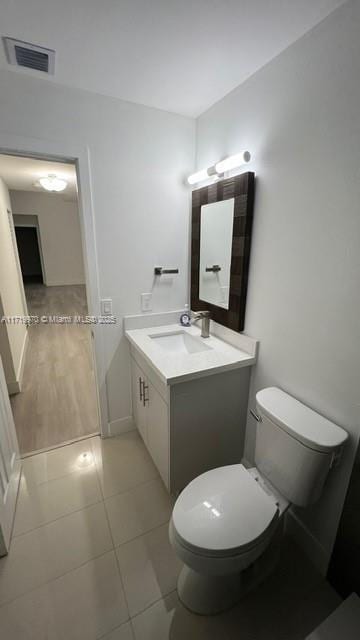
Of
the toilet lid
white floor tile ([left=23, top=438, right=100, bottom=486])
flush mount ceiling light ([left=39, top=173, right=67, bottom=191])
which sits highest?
flush mount ceiling light ([left=39, top=173, right=67, bottom=191])

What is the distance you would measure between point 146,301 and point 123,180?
2.63ft

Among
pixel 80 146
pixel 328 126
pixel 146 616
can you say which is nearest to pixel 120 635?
pixel 146 616

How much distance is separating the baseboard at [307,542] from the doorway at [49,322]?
149 centimetres

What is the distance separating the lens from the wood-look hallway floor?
7.22ft

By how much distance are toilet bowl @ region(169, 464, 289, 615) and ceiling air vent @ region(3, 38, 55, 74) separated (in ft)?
6.72

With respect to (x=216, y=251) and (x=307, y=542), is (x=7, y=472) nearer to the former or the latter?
(x=307, y=542)

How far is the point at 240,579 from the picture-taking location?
116 centimetres

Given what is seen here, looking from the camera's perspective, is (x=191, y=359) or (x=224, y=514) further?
(x=191, y=359)

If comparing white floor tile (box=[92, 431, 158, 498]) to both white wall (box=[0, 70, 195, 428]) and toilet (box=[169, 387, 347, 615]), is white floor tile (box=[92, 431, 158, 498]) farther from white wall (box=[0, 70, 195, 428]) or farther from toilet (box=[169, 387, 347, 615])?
toilet (box=[169, 387, 347, 615])

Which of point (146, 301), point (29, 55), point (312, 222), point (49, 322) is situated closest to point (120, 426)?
point (146, 301)

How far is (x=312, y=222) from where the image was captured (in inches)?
45.1

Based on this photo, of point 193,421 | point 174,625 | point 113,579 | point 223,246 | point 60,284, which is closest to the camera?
point 174,625

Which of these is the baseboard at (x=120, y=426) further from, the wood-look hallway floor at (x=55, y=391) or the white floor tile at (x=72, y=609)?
the white floor tile at (x=72, y=609)

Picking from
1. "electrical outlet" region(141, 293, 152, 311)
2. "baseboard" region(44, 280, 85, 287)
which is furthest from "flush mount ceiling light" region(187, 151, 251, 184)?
"baseboard" region(44, 280, 85, 287)
